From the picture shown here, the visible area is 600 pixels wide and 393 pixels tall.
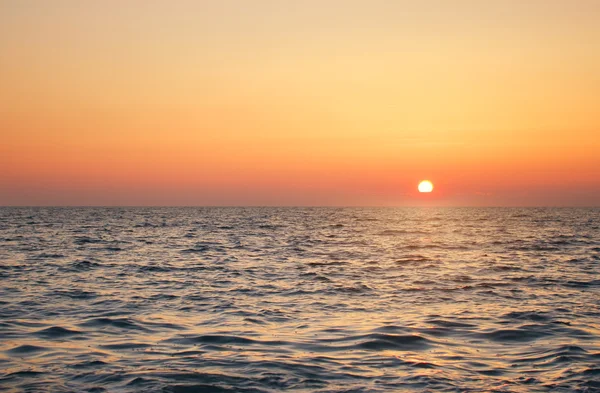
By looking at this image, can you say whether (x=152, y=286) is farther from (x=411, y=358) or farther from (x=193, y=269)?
(x=411, y=358)

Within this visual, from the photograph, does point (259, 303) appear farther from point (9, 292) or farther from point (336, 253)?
point (336, 253)

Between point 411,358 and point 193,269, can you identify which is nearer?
point 411,358

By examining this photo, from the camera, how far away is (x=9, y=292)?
21469 millimetres

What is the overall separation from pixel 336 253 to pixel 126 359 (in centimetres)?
2864

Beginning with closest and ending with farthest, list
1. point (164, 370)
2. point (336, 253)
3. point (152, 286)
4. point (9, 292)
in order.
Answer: point (164, 370), point (9, 292), point (152, 286), point (336, 253)

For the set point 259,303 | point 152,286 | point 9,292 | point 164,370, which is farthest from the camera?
point 152,286

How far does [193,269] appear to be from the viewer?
30.3 m

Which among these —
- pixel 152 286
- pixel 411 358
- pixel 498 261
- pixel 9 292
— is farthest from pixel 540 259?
pixel 9 292

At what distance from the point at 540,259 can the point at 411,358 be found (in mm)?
26202

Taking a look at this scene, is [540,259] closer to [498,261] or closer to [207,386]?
[498,261]

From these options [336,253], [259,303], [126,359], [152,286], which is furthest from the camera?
[336,253]

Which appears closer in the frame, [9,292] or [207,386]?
[207,386]

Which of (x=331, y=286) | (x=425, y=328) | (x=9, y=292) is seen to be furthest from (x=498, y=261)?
(x=9, y=292)

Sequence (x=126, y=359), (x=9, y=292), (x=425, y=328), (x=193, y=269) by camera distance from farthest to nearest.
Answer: (x=193, y=269) < (x=9, y=292) < (x=425, y=328) < (x=126, y=359)
